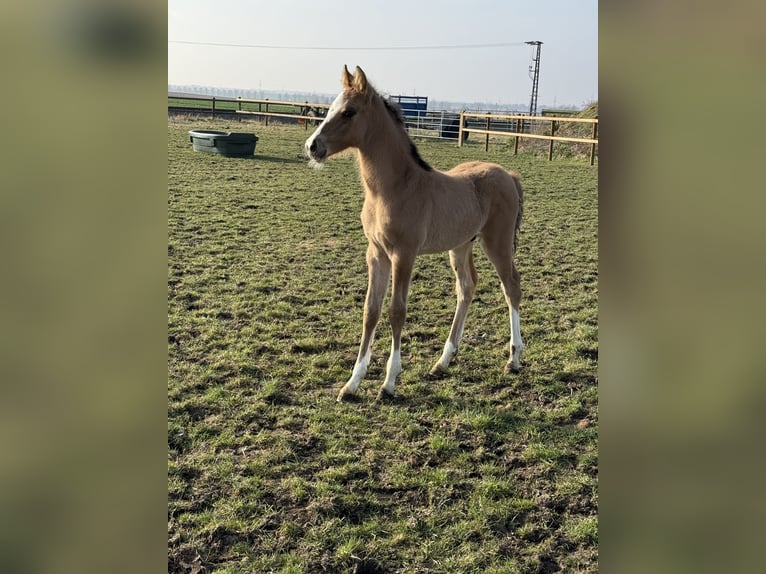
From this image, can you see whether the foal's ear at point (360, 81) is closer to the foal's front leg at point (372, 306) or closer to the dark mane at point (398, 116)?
the dark mane at point (398, 116)

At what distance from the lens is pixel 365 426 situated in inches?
138

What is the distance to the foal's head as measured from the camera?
3605 millimetres

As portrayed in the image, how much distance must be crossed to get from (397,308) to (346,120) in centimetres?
131

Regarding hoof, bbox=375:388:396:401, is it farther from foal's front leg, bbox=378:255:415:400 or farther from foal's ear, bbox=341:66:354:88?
foal's ear, bbox=341:66:354:88

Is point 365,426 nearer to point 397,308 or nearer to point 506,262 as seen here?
point 397,308

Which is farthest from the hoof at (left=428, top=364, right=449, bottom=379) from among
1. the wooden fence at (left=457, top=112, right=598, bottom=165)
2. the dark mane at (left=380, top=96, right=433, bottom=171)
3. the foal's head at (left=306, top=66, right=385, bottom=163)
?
the wooden fence at (left=457, top=112, right=598, bottom=165)

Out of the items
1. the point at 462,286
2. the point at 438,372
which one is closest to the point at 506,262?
the point at 462,286

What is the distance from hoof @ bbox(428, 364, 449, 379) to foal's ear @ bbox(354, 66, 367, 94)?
204 cm

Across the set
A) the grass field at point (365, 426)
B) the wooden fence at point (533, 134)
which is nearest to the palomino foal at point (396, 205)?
the grass field at point (365, 426)

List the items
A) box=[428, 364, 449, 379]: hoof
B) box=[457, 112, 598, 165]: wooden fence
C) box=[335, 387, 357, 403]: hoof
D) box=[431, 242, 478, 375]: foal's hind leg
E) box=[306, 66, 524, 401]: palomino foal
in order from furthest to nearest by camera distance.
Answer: box=[457, 112, 598, 165]: wooden fence
box=[431, 242, 478, 375]: foal's hind leg
box=[428, 364, 449, 379]: hoof
box=[335, 387, 357, 403]: hoof
box=[306, 66, 524, 401]: palomino foal
